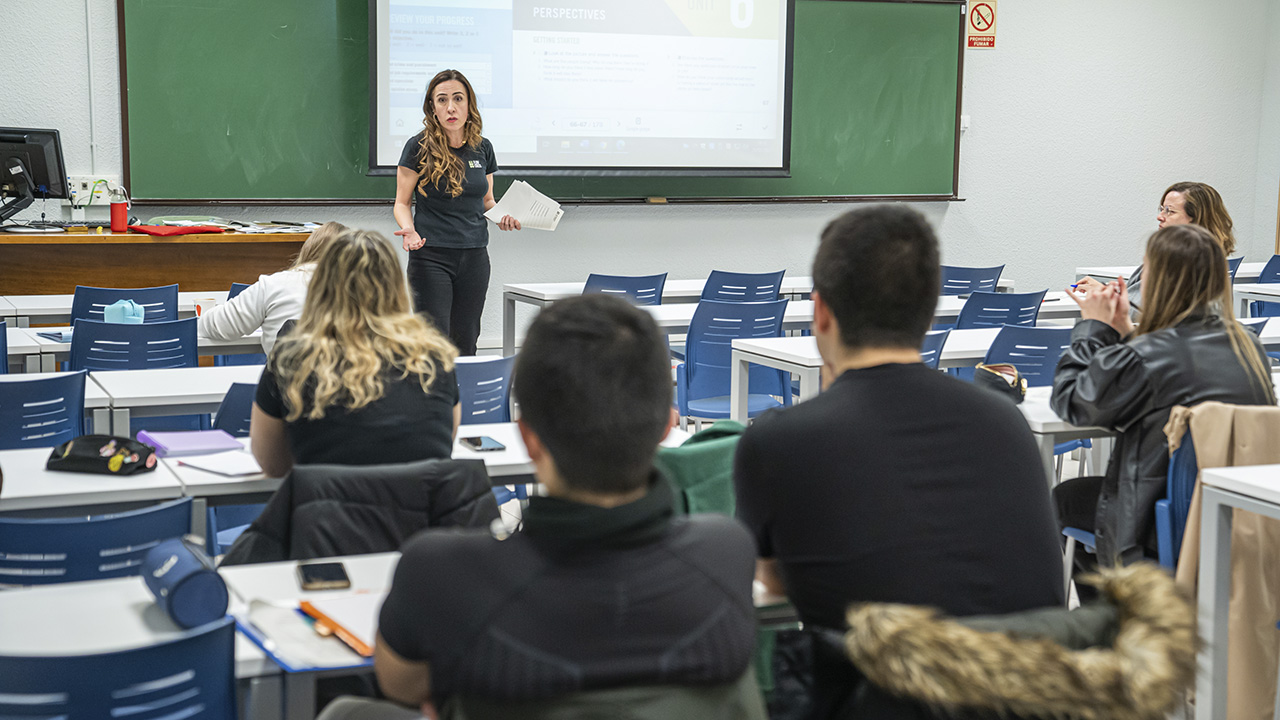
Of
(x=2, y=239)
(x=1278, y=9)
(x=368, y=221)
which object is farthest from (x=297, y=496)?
(x=1278, y=9)

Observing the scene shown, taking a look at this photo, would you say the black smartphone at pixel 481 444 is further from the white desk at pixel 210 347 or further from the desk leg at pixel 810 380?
the white desk at pixel 210 347

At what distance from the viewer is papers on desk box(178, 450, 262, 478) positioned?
8.14ft

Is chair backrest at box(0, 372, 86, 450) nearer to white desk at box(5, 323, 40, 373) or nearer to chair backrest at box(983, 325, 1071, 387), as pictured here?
white desk at box(5, 323, 40, 373)

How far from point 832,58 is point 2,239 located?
18.0 ft

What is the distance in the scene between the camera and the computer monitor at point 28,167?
6383 millimetres

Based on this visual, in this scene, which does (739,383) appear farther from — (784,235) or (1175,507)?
(784,235)

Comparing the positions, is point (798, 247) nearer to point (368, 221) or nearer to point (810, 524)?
point (368, 221)

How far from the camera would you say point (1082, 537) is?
9.92 ft

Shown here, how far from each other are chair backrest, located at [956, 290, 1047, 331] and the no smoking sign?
4.36 meters

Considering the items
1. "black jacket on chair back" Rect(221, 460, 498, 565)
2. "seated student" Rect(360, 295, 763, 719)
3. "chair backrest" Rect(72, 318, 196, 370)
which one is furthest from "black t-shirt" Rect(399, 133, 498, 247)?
"seated student" Rect(360, 295, 763, 719)

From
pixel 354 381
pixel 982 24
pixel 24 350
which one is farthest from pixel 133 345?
pixel 982 24

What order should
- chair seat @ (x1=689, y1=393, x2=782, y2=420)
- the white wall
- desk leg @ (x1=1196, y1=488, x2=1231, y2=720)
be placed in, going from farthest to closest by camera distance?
the white wall → chair seat @ (x1=689, y1=393, x2=782, y2=420) → desk leg @ (x1=1196, y1=488, x2=1231, y2=720)

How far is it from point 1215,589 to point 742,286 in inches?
153

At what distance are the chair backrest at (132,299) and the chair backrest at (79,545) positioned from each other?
3095 mm
